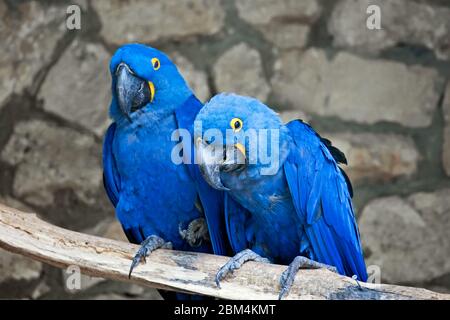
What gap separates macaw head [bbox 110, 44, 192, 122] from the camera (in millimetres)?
2445

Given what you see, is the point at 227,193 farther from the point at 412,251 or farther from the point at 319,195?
the point at 412,251

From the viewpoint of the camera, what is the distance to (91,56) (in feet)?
12.0

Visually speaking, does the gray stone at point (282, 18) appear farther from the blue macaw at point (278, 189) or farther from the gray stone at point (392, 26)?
the blue macaw at point (278, 189)

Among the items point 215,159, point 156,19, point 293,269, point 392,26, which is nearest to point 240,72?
point 156,19

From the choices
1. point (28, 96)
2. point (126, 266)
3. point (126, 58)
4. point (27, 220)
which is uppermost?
point (126, 58)

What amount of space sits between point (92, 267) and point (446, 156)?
2.23 meters

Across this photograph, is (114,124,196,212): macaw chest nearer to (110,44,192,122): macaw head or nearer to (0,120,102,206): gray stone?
(110,44,192,122): macaw head

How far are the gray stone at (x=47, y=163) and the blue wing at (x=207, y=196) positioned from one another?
1.24 m

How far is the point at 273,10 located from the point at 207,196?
1557 mm

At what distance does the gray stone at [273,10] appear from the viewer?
3.73 meters

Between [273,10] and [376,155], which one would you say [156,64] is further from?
[376,155]

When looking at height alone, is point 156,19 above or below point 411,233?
above

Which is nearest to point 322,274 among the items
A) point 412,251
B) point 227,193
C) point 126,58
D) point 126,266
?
point 227,193

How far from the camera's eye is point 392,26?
3742mm
